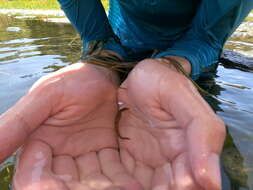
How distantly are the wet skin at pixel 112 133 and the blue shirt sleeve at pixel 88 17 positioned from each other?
631 millimetres

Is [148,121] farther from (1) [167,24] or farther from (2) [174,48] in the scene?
(1) [167,24]

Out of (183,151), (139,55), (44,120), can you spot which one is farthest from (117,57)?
(183,151)

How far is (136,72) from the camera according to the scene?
4.79 ft

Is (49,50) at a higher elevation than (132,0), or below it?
below

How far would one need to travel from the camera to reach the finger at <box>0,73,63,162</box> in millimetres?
1203

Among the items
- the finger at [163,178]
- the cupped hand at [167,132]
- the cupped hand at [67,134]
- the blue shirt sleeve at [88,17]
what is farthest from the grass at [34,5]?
the finger at [163,178]

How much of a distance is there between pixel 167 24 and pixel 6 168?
118 cm

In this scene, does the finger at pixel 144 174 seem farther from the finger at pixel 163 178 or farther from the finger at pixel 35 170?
the finger at pixel 35 170

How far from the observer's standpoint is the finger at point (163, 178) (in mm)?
1146

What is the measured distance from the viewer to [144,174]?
133 centimetres

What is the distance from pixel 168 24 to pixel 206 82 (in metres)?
0.59

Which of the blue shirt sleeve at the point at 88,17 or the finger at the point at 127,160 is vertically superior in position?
the blue shirt sleeve at the point at 88,17

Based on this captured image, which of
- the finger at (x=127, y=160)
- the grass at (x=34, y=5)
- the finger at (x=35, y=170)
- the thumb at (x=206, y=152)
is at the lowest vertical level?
the grass at (x=34, y=5)

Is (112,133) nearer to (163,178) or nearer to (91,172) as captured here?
(91,172)
